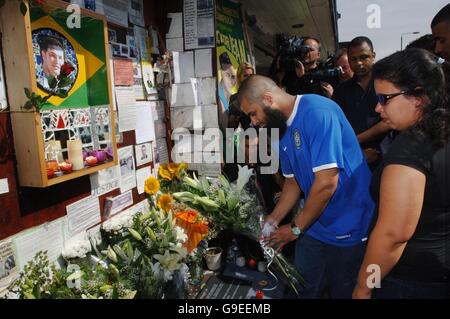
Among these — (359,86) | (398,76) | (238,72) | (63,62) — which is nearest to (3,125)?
(63,62)

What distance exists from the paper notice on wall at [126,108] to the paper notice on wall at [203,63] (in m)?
0.60

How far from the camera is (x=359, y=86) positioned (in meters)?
2.37

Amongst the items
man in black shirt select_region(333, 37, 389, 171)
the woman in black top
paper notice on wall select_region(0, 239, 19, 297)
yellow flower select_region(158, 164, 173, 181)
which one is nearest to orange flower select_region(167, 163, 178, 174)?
yellow flower select_region(158, 164, 173, 181)

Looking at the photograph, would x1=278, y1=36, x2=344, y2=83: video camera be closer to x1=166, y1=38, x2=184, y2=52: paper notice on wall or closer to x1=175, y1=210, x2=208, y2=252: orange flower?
x1=166, y1=38, x2=184, y2=52: paper notice on wall

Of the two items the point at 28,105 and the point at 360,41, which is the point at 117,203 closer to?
the point at 28,105

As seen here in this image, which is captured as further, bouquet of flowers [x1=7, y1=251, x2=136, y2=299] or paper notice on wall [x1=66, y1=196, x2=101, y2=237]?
paper notice on wall [x1=66, y1=196, x2=101, y2=237]

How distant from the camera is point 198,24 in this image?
233 cm

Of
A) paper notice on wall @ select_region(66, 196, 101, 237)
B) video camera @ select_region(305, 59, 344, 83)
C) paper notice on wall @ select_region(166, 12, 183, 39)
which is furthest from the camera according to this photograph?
video camera @ select_region(305, 59, 344, 83)

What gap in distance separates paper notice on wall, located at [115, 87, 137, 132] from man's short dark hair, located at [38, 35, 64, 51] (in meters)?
0.43

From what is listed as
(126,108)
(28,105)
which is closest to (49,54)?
(28,105)

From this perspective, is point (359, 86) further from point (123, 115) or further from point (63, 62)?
point (63, 62)

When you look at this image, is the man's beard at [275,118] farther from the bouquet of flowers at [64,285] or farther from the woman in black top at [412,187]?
the bouquet of flowers at [64,285]

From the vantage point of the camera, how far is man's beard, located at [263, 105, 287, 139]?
1.52m

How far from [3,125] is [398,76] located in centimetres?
142
